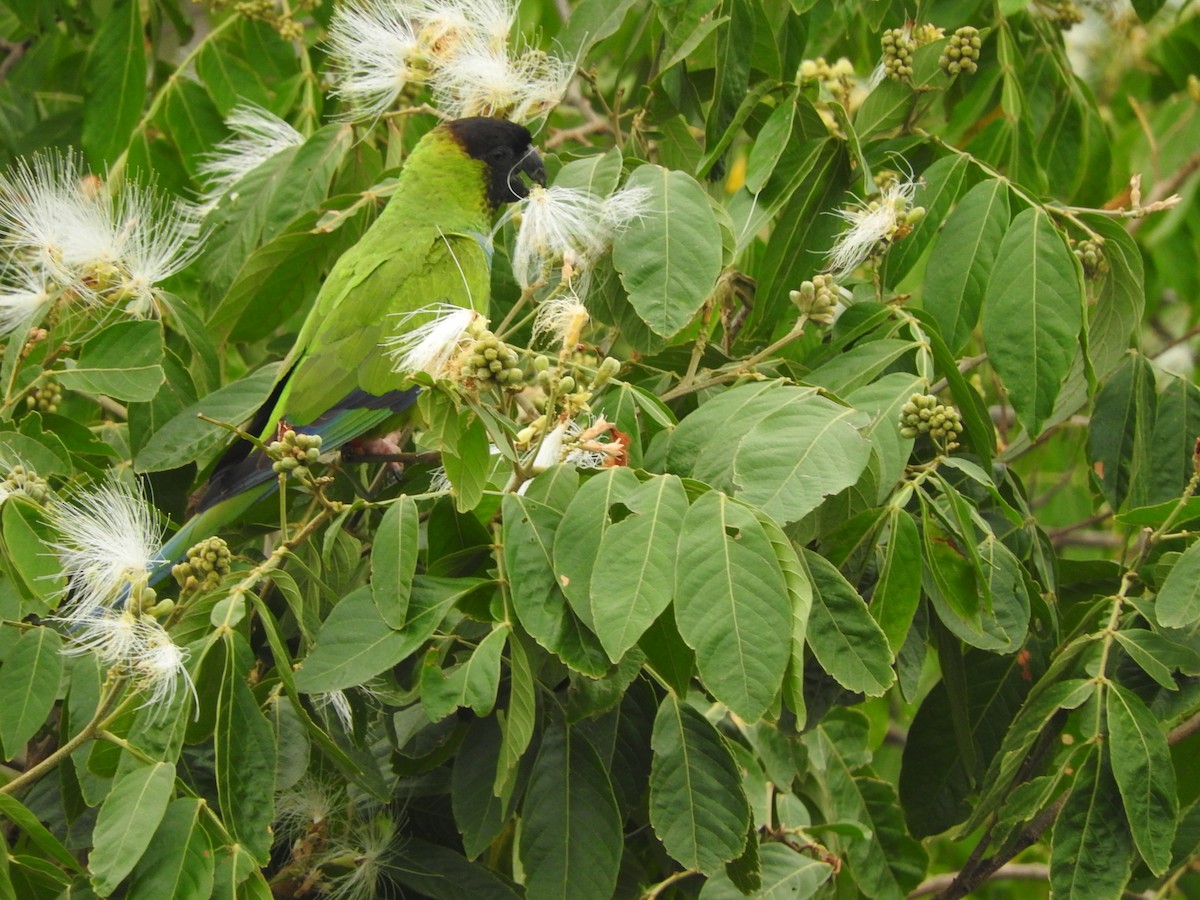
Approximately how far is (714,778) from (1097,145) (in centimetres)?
227

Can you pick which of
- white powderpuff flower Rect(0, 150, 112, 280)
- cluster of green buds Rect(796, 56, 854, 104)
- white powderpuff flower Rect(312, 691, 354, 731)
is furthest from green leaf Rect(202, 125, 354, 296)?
white powderpuff flower Rect(312, 691, 354, 731)

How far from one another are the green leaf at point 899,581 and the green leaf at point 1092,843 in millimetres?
421

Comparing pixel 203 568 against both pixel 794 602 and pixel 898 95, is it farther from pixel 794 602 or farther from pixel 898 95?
pixel 898 95

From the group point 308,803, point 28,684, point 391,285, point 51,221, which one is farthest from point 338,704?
point 391,285

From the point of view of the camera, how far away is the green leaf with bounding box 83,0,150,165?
3639 millimetres

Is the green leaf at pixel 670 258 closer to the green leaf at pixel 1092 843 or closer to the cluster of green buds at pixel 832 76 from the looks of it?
the cluster of green buds at pixel 832 76

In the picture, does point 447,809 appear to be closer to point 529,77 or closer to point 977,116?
point 529,77

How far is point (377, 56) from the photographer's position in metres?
3.20

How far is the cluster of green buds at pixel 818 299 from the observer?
2383 mm

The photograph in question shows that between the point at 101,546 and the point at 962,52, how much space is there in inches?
81.5

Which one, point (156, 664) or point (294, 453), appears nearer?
point (156, 664)

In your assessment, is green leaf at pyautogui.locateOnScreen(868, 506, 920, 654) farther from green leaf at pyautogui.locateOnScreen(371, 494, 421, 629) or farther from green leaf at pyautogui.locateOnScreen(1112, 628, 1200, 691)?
green leaf at pyautogui.locateOnScreen(371, 494, 421, 629)

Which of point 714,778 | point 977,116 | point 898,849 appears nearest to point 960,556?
point 714,778

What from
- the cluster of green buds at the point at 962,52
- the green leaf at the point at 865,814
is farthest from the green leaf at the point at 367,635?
the cluster of green buds at the point at 962,52
